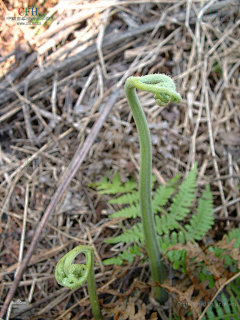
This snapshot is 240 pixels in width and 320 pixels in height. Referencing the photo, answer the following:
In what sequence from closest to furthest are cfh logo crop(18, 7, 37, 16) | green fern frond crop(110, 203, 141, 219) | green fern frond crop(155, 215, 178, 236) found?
1. green fern frond crop(155, 215, 178, 236)
2. green fern frond crop(110, 203, 141, 219)
3. cfh logo crop(18, 7, 37, 16)

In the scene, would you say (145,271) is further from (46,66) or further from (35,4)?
(35,4)

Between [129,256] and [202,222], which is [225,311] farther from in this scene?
[129,256]

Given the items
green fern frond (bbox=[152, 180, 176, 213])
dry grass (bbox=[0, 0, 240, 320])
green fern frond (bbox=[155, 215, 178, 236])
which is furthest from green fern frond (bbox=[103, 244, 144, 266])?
green fern frond (bbox=[152, 180, 176, 213])

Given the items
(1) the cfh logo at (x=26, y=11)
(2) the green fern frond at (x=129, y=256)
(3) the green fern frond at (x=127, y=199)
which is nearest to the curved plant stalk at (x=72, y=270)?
(2) the green fern frond at (x=129, y=256)

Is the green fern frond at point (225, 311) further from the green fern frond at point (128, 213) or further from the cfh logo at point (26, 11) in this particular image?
the cfh logo at point (26, 11)

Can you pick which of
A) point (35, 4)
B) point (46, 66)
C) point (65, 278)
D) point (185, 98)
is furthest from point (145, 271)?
point (35, 4)

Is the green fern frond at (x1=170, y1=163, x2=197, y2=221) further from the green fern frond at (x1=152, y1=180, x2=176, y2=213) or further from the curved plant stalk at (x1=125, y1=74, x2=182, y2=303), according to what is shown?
the curved plant stalk at (x1=125, y1=74, x2=182, y2=303)

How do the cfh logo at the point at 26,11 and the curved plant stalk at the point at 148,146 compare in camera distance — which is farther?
the cfh logo at the point at 26,11
